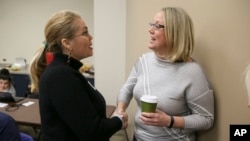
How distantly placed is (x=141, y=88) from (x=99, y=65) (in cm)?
241

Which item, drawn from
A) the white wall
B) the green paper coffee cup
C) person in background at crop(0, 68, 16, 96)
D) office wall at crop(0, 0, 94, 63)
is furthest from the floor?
the green paper coffee cup

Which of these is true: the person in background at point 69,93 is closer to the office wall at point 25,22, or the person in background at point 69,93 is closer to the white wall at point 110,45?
the white wall at point 110,45

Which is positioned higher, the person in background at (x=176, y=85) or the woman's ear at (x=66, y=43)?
the woman's ear at (x=66, y=43)

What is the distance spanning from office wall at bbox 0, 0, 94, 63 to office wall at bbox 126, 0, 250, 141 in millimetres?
3662

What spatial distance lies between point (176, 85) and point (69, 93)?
0.62m

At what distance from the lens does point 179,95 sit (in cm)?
147

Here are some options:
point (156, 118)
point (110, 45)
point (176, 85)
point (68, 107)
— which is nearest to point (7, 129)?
point (68, 107)

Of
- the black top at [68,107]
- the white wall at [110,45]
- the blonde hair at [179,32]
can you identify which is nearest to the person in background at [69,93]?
the black top at [68,107]

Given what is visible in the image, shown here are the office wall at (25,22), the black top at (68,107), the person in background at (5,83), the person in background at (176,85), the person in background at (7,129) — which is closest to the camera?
the black top at (68,107)

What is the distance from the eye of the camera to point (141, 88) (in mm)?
1609

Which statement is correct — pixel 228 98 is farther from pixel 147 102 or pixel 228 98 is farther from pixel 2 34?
pixel 2 34

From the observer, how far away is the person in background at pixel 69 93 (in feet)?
3.81

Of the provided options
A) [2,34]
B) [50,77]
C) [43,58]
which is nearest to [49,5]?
[2,34]

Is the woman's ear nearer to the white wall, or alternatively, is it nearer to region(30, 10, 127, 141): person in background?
region(30, 10, 127, 141): person in background
